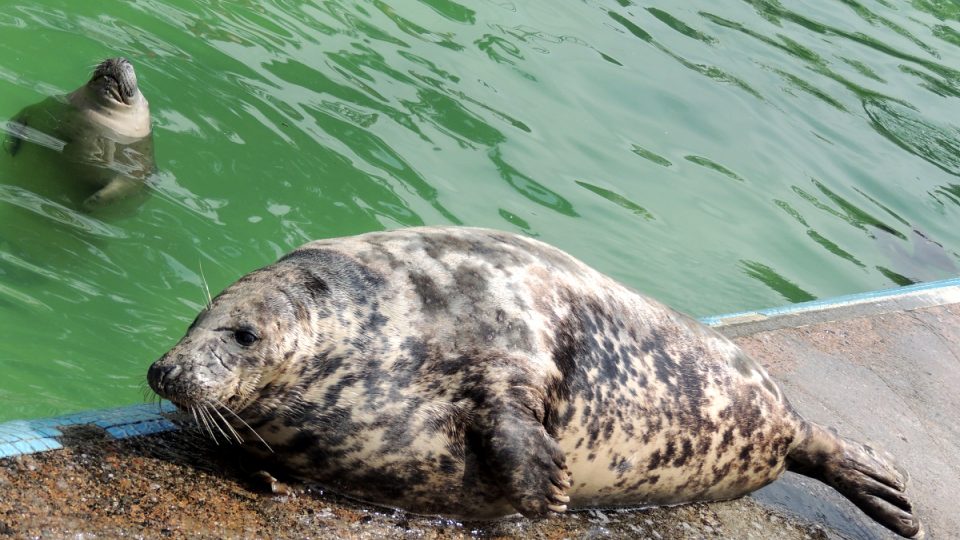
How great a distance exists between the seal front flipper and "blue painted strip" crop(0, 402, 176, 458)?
3.59ft

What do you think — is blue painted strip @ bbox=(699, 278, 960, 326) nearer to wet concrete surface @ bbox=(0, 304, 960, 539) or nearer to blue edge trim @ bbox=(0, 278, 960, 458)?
wet concrete surface @ bbox=(0, 304, 960, 539)

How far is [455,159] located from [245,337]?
4402mm

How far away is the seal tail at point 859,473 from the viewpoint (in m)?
4.35

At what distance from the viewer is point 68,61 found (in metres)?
7.51

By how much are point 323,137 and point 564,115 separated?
228cm

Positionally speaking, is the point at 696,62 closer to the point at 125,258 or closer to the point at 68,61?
the point at 68,61

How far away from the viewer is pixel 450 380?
3656 mm

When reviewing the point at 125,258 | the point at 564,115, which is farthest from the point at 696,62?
the point at 125,258

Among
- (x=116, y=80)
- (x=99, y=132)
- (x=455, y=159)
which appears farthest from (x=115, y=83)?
(x=455, y=159)

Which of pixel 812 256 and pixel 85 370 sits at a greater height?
pixel 812 256

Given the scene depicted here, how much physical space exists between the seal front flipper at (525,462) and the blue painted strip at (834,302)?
2168mm

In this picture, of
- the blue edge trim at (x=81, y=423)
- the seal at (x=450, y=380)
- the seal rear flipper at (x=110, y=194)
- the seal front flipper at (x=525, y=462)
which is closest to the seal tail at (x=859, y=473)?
the seal at (x=450, y=380)

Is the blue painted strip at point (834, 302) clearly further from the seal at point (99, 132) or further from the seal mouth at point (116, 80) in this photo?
the seal mouth at point (116, 80)

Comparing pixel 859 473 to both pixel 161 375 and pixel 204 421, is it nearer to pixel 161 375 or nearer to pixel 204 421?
pixel 204 421
